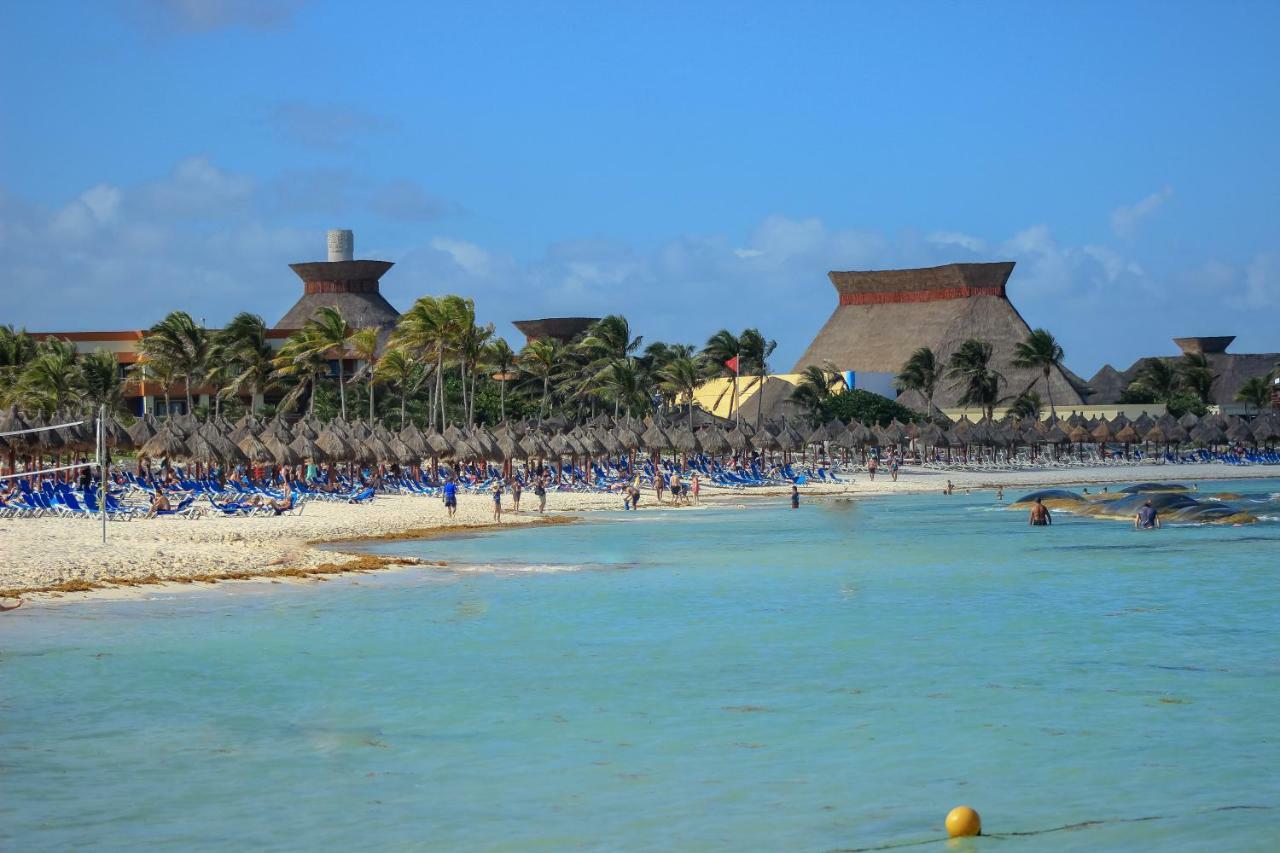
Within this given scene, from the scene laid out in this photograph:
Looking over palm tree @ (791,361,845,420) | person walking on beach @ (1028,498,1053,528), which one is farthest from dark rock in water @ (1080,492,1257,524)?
palm tree @ (791,361,845,420)

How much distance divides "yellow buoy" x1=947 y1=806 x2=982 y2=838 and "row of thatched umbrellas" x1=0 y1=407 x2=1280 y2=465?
29.5 m

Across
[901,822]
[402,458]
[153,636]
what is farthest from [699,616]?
[402,458]

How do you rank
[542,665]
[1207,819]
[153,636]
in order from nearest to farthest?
[1207,819]
[542,665]
[153,636]

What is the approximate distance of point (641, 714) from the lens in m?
11.7

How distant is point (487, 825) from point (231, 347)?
51.6 meters

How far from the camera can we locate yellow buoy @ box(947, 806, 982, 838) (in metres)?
8.23

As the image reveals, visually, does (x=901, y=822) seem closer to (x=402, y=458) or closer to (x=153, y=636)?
(x=153, y=636)

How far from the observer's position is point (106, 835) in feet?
27.4

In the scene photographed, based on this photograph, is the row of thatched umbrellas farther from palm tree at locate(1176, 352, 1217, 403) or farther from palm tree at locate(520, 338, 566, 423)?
palm tree at locate(1176, 352, 1217, 403)

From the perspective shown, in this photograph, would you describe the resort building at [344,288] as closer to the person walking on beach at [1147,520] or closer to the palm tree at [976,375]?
the palm tree at [976,375]

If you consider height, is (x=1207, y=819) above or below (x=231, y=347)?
below

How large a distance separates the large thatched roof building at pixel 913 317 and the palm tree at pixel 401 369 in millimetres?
42078

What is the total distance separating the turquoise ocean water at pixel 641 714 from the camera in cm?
868

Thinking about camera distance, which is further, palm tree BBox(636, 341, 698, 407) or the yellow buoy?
palm tree BBox(636, 341, 698, 407)
